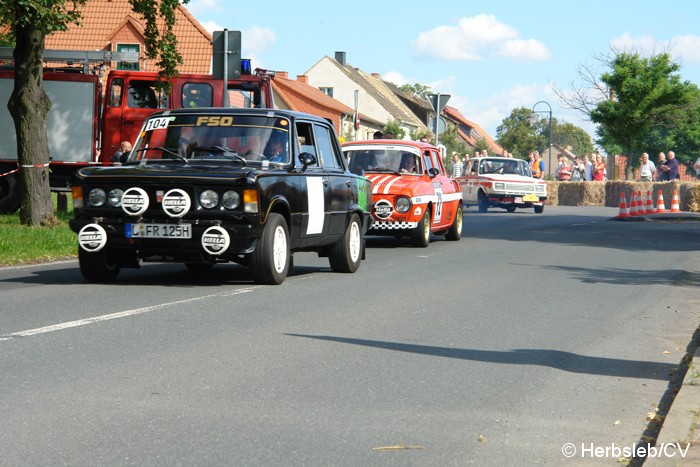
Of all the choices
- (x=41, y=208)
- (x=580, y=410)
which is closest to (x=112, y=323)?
(x=580, y=410)

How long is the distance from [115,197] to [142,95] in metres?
13.6

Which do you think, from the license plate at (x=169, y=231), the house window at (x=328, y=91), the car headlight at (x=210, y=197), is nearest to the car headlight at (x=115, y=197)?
the license plate at (x=169, y=231)

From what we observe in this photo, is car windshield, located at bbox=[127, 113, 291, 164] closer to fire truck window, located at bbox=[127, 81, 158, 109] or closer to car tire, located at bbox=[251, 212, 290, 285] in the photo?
car tire, located at bbox=[251, 212, 290, 285]

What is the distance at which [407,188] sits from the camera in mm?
18625

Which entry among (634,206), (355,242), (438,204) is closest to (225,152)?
(355,242)

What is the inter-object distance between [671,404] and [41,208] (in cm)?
1563

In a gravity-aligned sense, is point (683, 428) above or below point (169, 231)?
below

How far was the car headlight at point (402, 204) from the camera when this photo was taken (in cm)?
1855

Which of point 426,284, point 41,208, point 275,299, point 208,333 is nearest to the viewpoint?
point 208,333

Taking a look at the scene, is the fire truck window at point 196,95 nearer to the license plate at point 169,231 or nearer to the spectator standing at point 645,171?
the license plate at point 169,231

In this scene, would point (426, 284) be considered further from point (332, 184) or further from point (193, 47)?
point (193, 47)

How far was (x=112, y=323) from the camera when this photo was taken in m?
8.98

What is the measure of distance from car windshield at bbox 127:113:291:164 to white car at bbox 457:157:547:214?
82.1 feet

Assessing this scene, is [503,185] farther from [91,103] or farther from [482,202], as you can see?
[91,103]
